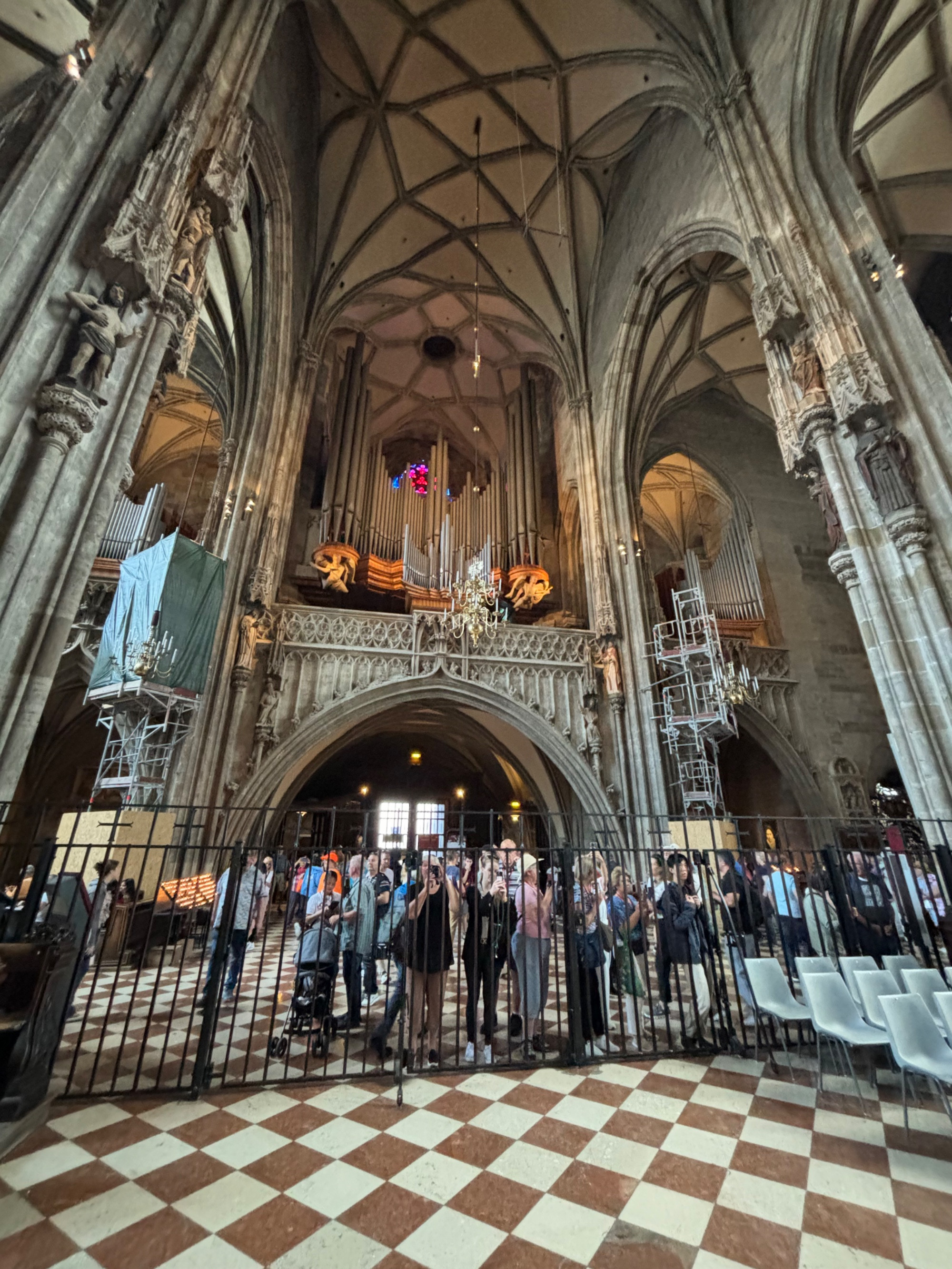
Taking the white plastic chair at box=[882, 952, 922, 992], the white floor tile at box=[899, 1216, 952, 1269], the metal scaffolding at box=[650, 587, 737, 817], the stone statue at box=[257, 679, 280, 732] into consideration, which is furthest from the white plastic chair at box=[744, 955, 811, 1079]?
the stone statue at box=[257, 679, 280, 732]

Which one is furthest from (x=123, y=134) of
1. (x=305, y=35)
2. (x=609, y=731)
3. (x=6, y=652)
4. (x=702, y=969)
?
(x=609, y=731)

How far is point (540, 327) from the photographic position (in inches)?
608

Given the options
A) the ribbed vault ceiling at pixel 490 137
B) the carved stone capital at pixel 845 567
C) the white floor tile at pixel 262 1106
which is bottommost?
the white floor tile at pixel 262 1106

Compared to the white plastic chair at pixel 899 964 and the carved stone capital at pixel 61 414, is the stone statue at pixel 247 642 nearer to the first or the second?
the carved stone capital at pixel 61 414

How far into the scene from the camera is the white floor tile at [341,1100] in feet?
10.5

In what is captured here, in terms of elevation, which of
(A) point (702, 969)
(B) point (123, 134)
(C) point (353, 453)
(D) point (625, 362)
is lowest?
(A) point (702, 969)

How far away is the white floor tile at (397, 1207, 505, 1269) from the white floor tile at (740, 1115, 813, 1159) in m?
1.55

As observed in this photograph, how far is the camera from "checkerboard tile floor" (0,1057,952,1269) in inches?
80.9

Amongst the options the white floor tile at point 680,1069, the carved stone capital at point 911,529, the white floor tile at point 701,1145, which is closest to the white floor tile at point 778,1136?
the white floor tile at point 701,1145

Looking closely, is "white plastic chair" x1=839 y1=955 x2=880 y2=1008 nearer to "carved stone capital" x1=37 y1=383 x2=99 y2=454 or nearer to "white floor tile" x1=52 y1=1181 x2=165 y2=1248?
"white floor tile" x1=52 y1=1181 x2=165 y2=1248

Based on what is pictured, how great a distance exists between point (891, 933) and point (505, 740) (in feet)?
33.0

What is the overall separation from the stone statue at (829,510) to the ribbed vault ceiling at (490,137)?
814cm

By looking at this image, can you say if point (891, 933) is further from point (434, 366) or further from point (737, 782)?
point (434, 366)

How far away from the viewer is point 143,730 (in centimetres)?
784
